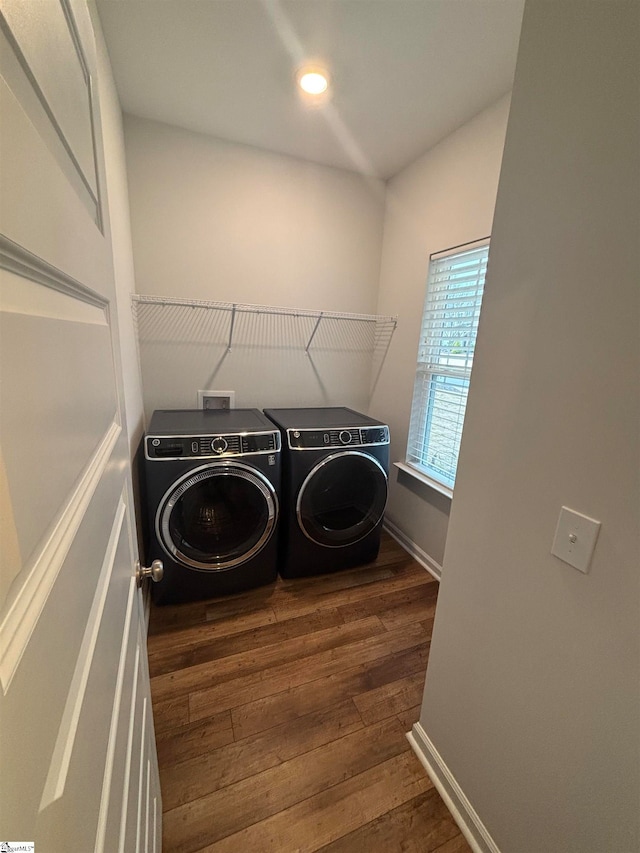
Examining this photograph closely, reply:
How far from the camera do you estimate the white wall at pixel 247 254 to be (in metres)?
2.03

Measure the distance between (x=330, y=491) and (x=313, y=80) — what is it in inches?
80.1

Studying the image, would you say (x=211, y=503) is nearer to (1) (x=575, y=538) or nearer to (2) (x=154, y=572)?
(2) (x=154, y=572)

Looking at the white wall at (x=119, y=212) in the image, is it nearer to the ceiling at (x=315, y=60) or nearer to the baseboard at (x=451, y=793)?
the ceiling at (x=315, y=60)

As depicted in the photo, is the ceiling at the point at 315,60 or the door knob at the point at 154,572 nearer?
the door knob at the point at 154,572

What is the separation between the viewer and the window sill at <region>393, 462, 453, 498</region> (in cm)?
209

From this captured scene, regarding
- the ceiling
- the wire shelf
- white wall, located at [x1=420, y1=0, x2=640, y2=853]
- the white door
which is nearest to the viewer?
the white door

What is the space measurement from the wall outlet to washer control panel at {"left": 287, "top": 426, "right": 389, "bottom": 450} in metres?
0.70

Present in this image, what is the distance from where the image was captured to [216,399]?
2.40 m

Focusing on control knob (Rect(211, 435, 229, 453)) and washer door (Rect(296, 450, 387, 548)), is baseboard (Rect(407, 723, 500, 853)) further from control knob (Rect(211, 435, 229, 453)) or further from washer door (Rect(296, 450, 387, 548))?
control knob (Rect(211, 435, 229, 453))

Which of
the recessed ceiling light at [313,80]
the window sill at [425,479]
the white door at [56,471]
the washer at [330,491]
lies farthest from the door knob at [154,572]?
the recessed ceiling light at [313,80]

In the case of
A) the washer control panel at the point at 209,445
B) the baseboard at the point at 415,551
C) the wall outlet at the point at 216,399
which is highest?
the wall outlet at the point at 216,399

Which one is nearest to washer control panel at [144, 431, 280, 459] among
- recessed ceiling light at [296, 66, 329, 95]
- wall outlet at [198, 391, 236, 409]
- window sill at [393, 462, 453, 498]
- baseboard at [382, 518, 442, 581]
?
wall outlet at [198, 391, 236, 409]

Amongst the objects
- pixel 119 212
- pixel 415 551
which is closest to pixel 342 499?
pixel 415 551

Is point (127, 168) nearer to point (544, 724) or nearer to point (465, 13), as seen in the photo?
point (465, 13)
